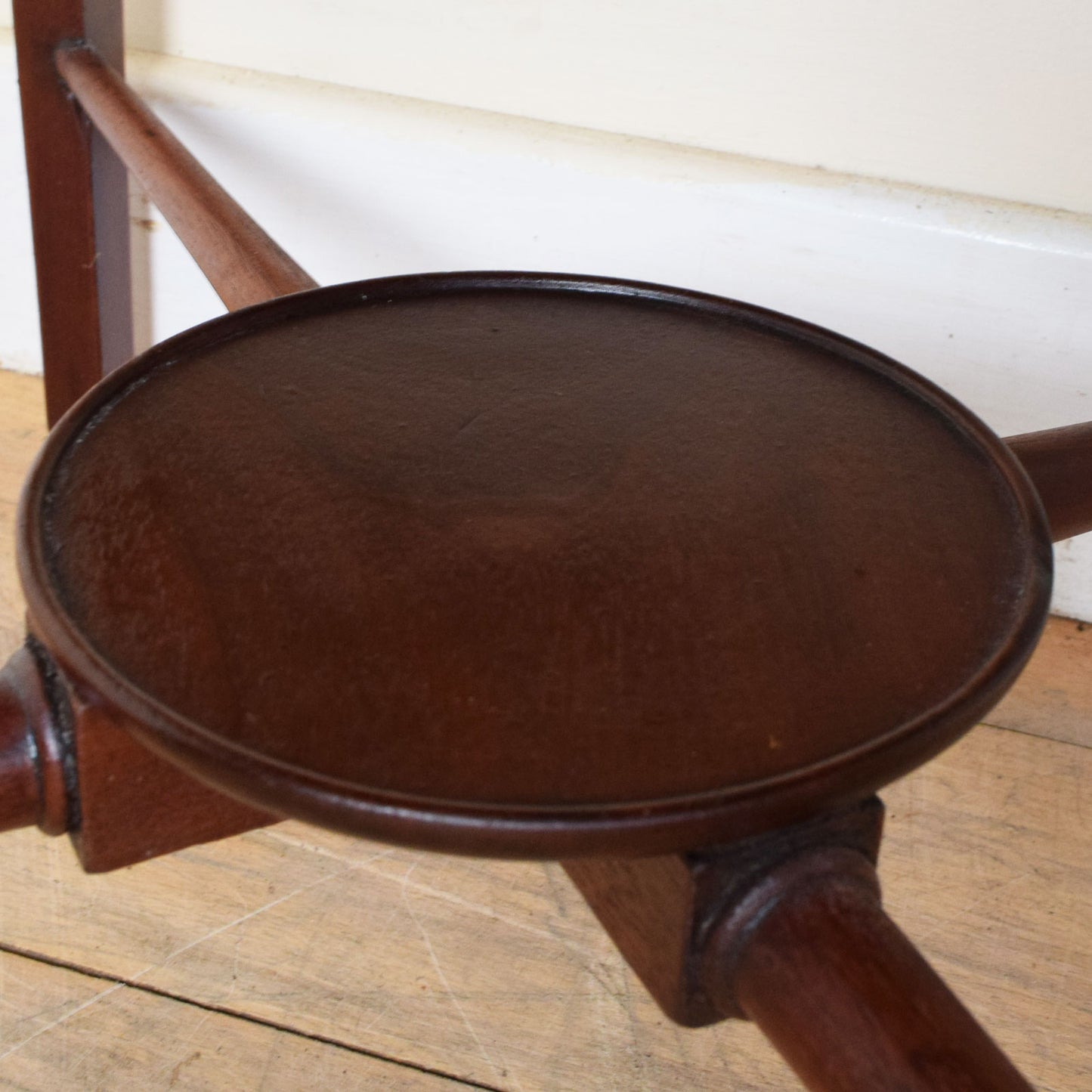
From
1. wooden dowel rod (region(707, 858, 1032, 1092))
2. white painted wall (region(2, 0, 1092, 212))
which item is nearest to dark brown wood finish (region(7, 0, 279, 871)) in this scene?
white painted wall (region(2, 0, 1092, 212))

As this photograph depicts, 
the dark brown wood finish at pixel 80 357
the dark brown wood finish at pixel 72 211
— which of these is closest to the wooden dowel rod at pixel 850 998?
the dark brown wood finish at pixel 80 357

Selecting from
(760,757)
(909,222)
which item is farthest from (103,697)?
(909,222)

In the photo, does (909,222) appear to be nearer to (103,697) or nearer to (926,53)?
(926,53)

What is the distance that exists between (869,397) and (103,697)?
14.2 inches

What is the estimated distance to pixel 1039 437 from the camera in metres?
0.67

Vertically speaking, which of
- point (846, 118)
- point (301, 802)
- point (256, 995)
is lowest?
point (256, 995)

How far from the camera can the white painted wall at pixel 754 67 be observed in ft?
3.14

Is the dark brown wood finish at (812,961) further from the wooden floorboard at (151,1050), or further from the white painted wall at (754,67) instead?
the white painted wall at (754,67)

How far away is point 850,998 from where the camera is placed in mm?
371

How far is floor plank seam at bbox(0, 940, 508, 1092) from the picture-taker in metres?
0.75

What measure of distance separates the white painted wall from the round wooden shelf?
0.45 meters

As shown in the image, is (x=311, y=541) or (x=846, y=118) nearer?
(x=311, y=541)

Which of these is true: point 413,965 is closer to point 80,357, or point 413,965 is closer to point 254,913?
point 254,913

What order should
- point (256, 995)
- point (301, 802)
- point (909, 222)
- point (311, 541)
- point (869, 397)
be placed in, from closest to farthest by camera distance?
point (301, 802) → point (311, 541) → point (869, 397) → point (256, 995) → point (909, 222)
